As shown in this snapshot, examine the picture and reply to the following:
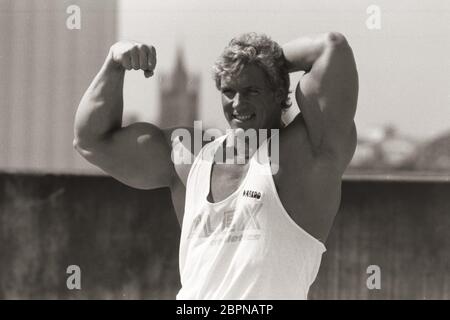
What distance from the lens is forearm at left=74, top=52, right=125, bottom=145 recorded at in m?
2.81

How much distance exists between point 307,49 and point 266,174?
0.38 m

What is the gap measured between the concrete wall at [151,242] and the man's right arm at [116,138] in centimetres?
212

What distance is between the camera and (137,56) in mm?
2650

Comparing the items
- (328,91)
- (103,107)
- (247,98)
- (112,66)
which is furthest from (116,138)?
(328,91)

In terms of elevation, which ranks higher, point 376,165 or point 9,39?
point 9,39

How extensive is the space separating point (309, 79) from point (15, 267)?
2.90 m

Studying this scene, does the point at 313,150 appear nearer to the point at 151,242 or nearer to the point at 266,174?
the point at 266,174

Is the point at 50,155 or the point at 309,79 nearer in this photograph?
the point at 309,79

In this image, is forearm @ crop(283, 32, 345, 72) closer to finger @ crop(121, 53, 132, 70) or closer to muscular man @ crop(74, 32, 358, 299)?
muscular man @ crop(74, 32, 358, 299)

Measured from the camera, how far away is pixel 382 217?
195 inches

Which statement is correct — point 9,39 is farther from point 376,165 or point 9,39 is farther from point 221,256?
point 221,256

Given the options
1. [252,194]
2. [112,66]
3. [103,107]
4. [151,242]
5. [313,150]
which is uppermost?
[112,66]

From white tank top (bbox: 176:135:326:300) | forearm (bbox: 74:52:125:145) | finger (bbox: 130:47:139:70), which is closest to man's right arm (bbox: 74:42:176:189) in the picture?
forearm (bbox: 74:52:125:145)

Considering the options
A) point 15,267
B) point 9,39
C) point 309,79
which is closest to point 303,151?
point 309,79
